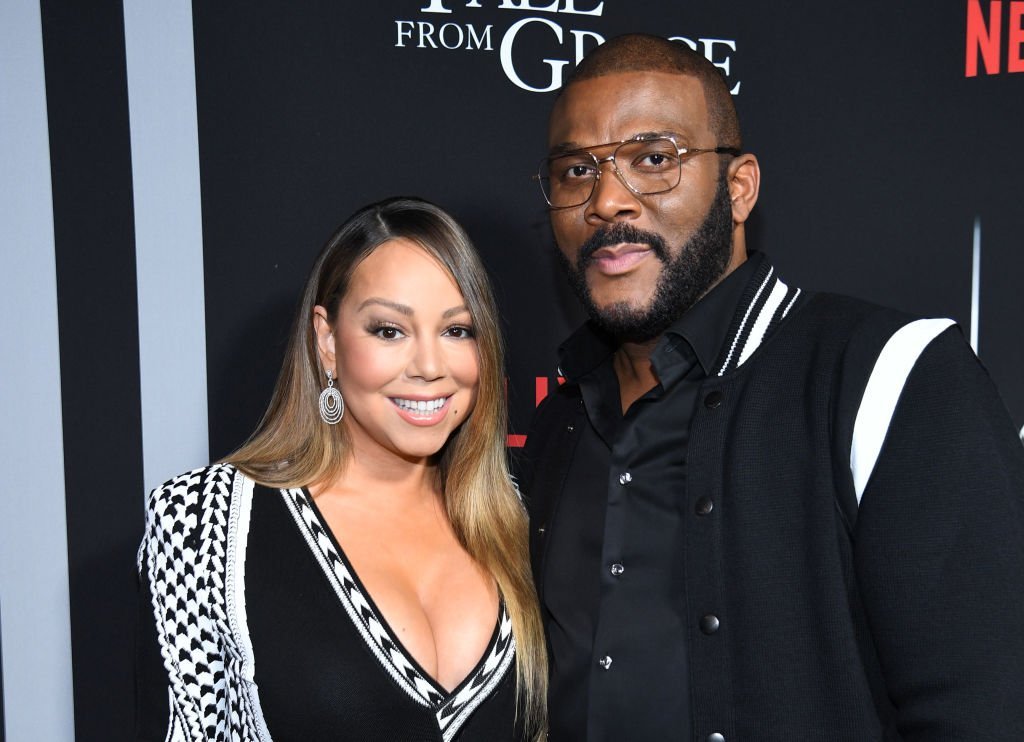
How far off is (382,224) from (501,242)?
566 mm

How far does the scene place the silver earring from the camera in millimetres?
2031

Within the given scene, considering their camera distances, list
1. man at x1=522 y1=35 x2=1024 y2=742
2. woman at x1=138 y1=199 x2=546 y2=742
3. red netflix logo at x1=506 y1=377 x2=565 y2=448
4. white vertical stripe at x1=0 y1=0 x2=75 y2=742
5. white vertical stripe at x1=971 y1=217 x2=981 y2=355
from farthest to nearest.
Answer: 1. white vertical stripe at x1=971 y1=217 x2=981 y2=355
2. red netflix logo at x1=506 y1=377 x2=565 y2=448
3. white vertical stripe at x1=0 y1=0 x2=75 y2=742
4. woman at x1=138 y1=199 x2=546 y2=742
5. man at x1=522 y1=35 x2=1024 y2=742

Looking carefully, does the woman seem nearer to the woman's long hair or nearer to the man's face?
the woman's long hair

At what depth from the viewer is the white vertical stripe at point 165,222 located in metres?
2.28

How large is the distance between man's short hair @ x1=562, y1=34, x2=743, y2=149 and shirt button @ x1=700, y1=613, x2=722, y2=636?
896mm

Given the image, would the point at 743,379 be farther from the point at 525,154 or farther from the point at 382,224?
the point at 525,154

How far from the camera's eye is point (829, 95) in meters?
2.63

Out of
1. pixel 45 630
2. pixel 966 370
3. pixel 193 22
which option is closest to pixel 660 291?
pixel 966 370

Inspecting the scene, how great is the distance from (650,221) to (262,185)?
1.02 m

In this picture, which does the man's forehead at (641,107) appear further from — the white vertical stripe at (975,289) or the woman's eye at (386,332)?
the white vertical stripe at (975,289)

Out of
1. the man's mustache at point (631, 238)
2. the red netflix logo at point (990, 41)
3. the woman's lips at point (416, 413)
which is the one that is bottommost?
the woman's lips at point (416, 413)

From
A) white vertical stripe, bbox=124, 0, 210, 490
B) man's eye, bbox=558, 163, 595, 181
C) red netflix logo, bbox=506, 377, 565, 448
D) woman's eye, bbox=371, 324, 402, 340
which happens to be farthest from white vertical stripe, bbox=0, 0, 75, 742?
man's eye, bbox=558, 163, 595, 181

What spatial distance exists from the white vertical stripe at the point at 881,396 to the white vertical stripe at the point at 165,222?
155cm

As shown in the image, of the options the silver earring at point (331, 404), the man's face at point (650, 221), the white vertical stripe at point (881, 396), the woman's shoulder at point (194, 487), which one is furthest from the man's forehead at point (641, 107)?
the woman's shoulder at point (194, 487)
